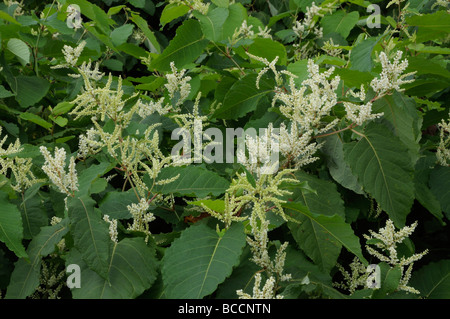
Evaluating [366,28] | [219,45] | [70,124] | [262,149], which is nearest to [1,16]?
[70,124]

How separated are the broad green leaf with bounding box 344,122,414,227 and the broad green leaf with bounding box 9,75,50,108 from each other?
1354mm

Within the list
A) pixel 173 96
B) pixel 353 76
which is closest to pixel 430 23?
pixel 353 76

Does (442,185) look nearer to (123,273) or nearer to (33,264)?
(123,273)

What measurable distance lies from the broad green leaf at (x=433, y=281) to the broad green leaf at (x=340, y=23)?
1924 millimetres

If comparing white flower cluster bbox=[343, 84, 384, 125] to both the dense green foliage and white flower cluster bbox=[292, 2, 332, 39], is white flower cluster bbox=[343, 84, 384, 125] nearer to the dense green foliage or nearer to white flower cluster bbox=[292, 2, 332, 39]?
the dense green foliage

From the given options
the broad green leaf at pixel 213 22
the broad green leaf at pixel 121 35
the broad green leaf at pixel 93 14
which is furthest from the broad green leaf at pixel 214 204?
the broad green leaf at pixel 121 35

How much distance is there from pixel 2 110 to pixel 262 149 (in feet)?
4.25

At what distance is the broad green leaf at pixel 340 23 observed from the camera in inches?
129

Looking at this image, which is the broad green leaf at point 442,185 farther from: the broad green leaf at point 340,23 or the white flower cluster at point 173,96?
the broad green leaf at point 340,23

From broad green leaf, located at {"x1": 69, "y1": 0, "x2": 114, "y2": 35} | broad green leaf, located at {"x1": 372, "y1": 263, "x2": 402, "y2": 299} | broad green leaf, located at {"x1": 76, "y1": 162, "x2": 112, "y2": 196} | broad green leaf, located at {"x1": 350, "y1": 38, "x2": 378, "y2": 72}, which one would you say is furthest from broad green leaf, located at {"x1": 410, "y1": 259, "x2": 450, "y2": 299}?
broad green leaf, located at {"x1": 69, "y1": 0, "x2": 114, "y2": 35}

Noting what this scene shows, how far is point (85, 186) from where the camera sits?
1456 mm

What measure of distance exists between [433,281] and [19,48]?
182 centimetres
